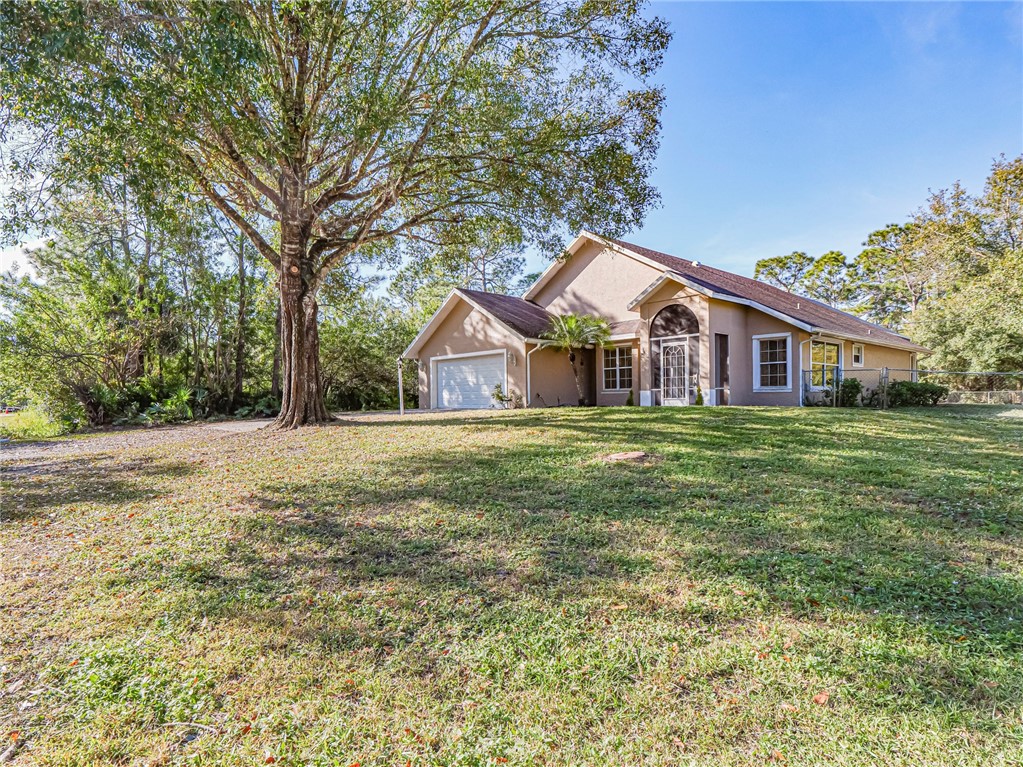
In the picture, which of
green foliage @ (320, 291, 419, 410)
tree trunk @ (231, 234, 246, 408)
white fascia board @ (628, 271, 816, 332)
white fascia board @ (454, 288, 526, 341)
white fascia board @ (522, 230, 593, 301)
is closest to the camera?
white fascia board @ (628, 271, 816, 332)

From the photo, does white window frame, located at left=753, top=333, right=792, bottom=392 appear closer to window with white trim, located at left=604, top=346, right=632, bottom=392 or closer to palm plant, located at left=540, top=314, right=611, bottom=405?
window with white trim, located at left=604, top=346, right=632, bottom=392

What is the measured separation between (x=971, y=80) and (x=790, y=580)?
17.3 meters

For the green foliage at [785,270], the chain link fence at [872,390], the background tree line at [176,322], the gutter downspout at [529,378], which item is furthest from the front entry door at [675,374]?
the green foliage at [785,270]

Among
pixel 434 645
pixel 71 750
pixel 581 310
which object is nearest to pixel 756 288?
pixel 581 310

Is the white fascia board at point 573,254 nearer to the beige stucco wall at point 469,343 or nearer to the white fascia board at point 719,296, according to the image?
the white fascia board at point 719,296

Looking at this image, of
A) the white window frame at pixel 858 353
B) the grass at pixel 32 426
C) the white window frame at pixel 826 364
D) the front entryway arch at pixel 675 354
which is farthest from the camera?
the white window frame at pixel 858 353

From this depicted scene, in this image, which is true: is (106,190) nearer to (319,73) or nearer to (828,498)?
(319,73)

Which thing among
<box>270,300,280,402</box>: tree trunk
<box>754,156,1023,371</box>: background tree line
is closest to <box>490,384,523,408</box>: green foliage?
<box>270,300,280,402</box>: tree trunk

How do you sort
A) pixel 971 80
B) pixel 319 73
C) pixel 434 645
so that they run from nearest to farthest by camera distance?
pixel 434 645
pixel 319 73
pixel 971 80

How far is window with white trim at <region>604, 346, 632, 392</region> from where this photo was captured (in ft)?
60.0

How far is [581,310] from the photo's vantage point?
19.8 meters

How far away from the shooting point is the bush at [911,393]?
16.3m

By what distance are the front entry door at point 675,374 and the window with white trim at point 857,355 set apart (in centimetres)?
721

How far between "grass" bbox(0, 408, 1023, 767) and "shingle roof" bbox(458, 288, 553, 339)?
465 inches
